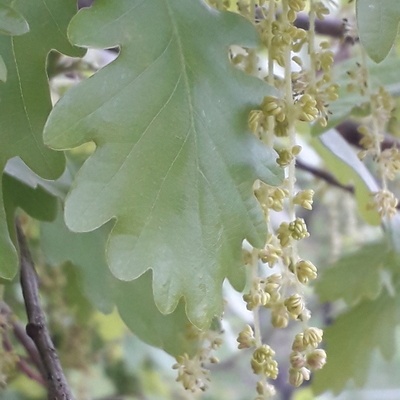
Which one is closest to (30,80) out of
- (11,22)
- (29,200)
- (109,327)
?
(11,22)

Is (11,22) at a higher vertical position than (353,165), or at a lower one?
higher

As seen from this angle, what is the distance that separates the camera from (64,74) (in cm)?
88

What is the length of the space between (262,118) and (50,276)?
0.65 m

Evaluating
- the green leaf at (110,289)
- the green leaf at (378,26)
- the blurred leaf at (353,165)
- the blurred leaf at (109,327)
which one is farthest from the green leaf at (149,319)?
the blurred leaf at (109,327)

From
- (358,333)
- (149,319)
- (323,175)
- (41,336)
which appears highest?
(41,336)

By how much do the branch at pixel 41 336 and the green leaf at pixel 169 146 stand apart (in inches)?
3.9

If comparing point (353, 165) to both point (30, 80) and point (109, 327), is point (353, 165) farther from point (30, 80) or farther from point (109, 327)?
point (109, 327)

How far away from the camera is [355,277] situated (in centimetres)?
92

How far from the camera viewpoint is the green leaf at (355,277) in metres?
0.90

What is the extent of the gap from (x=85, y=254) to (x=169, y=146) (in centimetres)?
31

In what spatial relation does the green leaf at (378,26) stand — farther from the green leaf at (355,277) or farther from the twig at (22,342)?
the green leaf at (355,277)

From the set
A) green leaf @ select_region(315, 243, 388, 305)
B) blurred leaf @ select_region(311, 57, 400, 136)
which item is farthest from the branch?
green leaf @ select_region(315, 243, 388, 305)

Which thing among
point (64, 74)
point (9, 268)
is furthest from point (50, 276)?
point (9, 268)

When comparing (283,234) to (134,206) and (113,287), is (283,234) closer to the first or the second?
(134,206)
